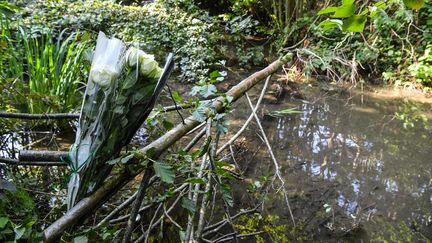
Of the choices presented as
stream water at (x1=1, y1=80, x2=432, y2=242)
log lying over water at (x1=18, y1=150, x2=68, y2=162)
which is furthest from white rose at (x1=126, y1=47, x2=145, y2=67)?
stream water at (x1=1, y1=80, x2=432, y2=242)

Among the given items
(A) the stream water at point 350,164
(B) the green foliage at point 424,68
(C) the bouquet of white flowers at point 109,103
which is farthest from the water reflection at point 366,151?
(C) the bouquet of white flowers at point 109,103

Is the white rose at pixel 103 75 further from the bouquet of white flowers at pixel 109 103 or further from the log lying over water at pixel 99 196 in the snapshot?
the log lying over water at pixel 99 196

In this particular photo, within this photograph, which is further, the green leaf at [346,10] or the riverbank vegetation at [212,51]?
the riverbank vegetation at [212,51]

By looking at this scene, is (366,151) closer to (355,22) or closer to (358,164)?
(358,164)

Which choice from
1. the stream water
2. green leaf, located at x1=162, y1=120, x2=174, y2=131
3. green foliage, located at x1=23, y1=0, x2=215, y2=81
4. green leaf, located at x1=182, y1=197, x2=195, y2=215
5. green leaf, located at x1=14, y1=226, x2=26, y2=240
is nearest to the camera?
green leaf, located at x1=14, y1=226, x2=26, y2=240

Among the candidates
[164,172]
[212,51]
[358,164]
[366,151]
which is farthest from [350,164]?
[212,51]

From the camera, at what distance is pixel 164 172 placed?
118 centimetres

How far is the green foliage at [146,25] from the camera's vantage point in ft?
16.2

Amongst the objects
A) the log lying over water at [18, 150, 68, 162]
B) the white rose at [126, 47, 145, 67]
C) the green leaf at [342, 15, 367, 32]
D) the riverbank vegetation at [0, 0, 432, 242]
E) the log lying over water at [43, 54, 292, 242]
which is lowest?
the riverbank vegetation at [0, 0, 432, 242]

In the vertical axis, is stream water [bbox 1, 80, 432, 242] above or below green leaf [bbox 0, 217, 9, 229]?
below

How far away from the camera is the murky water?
7.69 feet

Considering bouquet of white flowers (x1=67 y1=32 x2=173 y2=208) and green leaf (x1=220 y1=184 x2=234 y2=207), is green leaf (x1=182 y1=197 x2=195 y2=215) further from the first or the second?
bouquet of white flowers (x1=67 y1=32 x2=173 y2=208)

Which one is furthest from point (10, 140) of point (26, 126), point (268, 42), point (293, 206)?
point (268, 42)

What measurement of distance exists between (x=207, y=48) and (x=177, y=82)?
707mm
